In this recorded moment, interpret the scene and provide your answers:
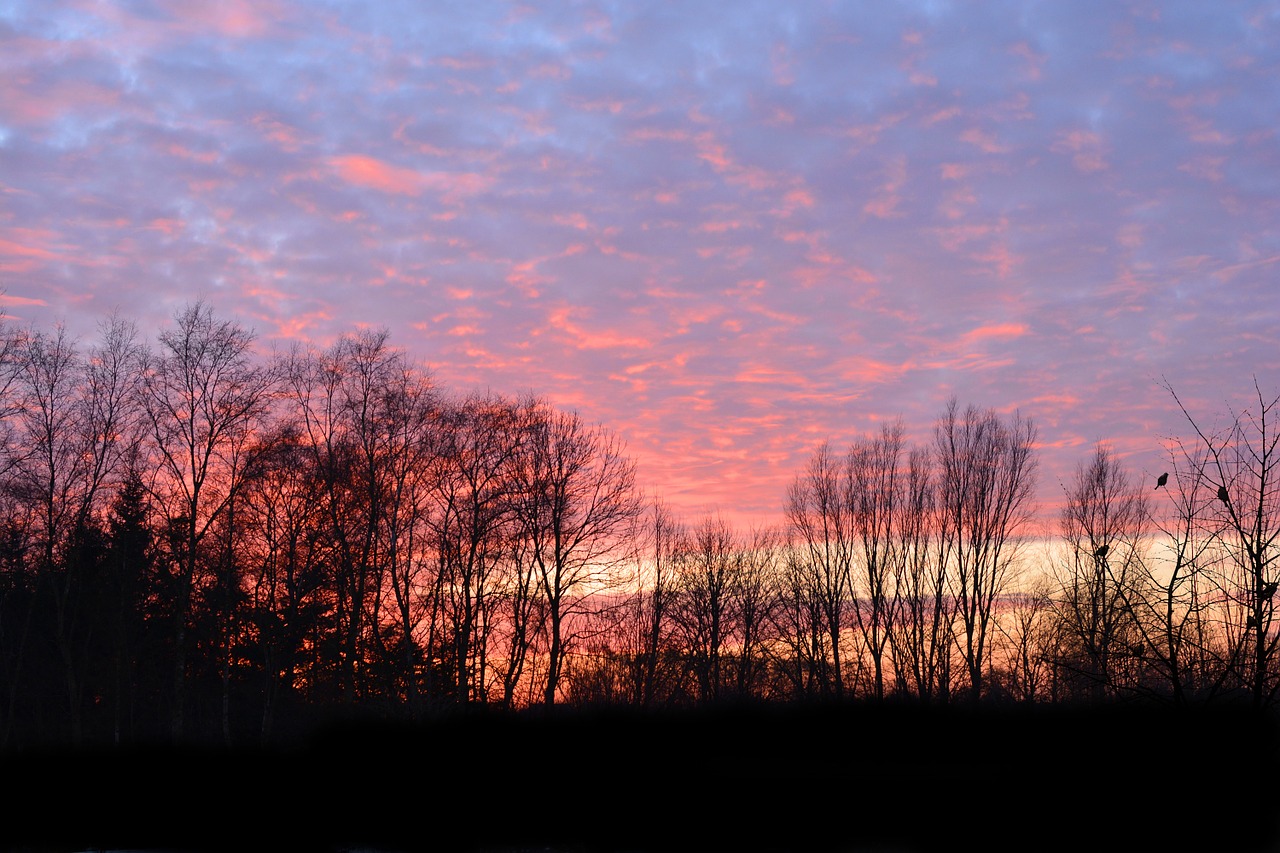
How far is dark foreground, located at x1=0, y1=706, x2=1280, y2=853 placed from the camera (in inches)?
502

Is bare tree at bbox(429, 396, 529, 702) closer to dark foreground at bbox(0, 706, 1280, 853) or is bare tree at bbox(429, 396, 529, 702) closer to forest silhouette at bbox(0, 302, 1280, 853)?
forest silhouette at bbox(0, 302, 1280, 853)

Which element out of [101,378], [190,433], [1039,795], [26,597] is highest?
[101,378]

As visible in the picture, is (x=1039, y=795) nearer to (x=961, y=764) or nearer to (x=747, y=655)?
(x=961, y=764)

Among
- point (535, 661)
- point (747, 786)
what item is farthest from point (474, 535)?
point (747, 786)

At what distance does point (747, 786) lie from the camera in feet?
47.6

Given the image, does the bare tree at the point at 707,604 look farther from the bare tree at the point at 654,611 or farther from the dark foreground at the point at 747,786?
the dark foreground at the point at 747,786

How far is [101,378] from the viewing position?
38.6 metres

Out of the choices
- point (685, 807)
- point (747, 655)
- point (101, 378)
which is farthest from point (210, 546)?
point (685, 807)

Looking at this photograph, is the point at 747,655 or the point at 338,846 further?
the point at 747,655

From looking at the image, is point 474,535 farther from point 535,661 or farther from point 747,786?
point 747,786

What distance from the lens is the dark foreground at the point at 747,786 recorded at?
12.7 m

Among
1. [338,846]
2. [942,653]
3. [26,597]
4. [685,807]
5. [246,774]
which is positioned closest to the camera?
[685,807]

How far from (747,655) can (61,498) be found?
35.0 meters

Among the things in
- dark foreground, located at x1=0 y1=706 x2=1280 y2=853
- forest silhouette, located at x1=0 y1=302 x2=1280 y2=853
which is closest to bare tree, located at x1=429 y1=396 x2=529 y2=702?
forest silhouette, located at x1=0 y1=302 x2=1280 y2=853
